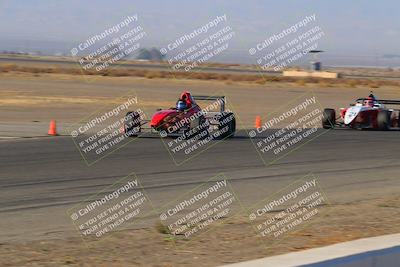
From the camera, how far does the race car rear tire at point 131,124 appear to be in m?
22.0

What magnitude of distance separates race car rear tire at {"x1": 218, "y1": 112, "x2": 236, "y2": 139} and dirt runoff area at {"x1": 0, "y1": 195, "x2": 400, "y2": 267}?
1135 cm

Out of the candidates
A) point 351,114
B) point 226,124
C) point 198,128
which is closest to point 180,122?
point 198,128

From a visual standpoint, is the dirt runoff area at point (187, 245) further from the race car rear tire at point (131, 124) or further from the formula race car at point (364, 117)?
the formula race car at point (364, 117)

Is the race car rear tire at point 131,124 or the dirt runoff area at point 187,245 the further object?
the race car rear tire at point 131,124

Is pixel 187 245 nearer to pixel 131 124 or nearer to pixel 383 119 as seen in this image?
pixel 131 124

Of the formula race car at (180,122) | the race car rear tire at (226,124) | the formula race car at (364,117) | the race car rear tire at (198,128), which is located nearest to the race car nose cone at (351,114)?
the formula race car at (364,117)

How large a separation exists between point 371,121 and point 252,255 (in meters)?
19.7

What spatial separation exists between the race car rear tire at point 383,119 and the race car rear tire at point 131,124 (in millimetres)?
8906

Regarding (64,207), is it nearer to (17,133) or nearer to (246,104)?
(17,133)

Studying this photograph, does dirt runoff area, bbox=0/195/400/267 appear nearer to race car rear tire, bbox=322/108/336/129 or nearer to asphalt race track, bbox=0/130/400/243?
asphalt race track, bbox=0/130/400/243

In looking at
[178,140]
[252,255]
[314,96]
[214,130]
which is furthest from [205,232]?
[314,96]

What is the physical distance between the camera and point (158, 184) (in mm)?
14273

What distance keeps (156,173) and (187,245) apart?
257 inches

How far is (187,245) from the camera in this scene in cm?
916
